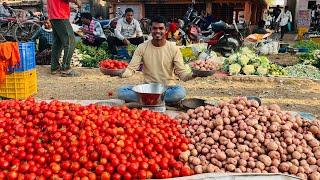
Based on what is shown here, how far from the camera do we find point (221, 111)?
3592mm

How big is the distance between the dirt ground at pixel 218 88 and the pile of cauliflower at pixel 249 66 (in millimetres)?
263

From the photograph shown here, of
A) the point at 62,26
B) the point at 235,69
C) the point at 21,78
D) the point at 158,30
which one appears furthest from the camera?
the point at 235,69

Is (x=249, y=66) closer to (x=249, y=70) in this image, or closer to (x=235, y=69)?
(x=249, y=70)

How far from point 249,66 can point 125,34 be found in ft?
11.7

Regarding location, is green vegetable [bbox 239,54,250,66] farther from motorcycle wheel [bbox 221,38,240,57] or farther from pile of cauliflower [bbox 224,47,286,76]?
motorcycle wheel [bbox 221,38,240,57]

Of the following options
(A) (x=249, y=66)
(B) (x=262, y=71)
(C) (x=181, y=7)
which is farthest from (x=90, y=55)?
(C) (x=181, y=7)

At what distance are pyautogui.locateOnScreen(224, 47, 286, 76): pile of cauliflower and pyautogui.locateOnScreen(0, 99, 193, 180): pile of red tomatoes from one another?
486cm

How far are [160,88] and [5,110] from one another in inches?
67.2

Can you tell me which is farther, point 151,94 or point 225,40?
point 225,40

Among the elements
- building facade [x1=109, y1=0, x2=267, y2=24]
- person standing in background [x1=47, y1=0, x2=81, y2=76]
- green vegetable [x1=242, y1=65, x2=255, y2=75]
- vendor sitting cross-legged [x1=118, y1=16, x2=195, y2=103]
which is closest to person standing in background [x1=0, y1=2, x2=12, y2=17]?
building facade [x1=109, y1=0, x2=267, y2=24]

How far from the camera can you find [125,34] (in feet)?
33.0

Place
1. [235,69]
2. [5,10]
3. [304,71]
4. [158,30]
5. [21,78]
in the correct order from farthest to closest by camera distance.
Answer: [5,10], [304,71], [235,69], [21,78], [158,30]

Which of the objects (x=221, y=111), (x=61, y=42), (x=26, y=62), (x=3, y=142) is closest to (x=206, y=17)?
(x=61, y=42)

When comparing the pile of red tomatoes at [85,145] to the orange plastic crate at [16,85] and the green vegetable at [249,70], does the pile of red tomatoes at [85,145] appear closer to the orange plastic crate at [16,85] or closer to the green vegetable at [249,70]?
the orange plastic crate at [16,85]
